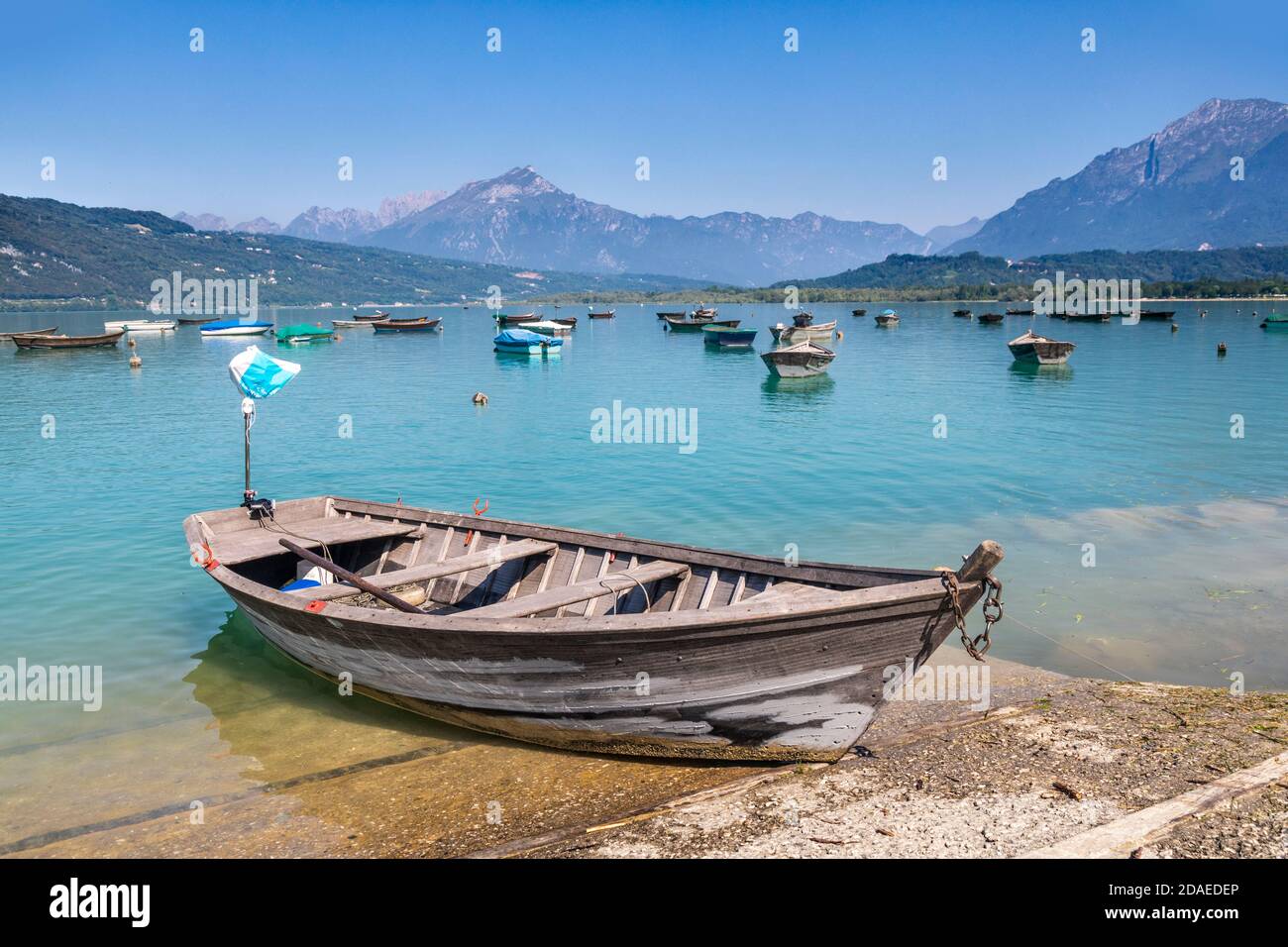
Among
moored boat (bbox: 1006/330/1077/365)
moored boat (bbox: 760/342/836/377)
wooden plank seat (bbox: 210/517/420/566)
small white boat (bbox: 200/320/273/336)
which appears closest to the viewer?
wooden plank seat (bbox: 210/517/420/566)

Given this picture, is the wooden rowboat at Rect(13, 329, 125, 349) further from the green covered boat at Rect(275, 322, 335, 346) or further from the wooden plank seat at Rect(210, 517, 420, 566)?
the wooden plank seat at Rect(210, 517, 420, 566)

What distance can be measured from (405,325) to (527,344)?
153ft

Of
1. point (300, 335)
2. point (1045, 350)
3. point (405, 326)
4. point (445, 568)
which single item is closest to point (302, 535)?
point (445, 568)

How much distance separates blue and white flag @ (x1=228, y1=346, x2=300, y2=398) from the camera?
46.2ft

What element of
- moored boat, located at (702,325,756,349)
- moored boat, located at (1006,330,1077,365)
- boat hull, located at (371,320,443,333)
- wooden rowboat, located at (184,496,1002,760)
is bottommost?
wooden rowboat, located at (184,496,1002,760)

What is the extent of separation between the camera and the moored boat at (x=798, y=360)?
2088 inches

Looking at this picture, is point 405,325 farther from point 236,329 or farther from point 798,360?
point 798,360

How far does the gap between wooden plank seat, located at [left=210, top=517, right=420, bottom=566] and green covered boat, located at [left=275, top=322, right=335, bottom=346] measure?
293 feet

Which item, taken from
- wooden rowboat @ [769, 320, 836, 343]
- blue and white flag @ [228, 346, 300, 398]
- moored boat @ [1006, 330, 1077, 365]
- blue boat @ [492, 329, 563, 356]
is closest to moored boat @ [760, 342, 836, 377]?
moored boat @ [1006, 330, 1077, 365]

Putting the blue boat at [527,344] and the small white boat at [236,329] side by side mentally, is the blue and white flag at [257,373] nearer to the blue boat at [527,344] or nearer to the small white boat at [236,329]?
the blue boat at [527,344]

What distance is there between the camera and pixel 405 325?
117 meters

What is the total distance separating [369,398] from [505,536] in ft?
128

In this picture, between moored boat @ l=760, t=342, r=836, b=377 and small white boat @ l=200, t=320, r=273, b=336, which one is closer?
moored boat @ l=760, t=342, r=836, b=377

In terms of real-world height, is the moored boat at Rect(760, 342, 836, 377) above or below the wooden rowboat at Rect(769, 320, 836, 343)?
below
